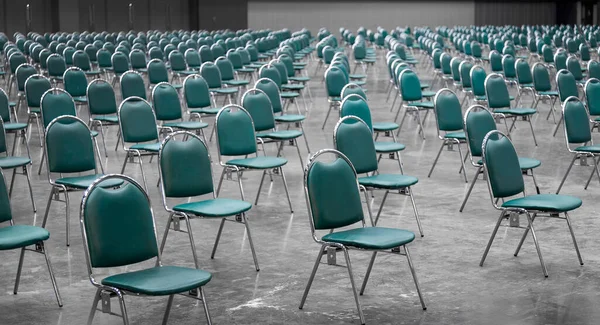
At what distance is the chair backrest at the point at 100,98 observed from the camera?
33.5 feet

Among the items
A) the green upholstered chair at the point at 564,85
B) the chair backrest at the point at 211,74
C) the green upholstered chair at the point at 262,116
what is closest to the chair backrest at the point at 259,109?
the green upholstered chair at the point at 262,116

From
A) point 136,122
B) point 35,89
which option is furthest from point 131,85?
point 136,122

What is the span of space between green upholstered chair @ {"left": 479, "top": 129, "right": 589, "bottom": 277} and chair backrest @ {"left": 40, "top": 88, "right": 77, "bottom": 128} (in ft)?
15.3

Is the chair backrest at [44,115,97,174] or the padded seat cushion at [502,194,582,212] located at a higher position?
the chair backrest at [44,115,97,174]

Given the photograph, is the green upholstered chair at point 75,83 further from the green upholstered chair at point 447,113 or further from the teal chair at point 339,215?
the teal chair at point 339,215

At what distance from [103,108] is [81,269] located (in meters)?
4.25

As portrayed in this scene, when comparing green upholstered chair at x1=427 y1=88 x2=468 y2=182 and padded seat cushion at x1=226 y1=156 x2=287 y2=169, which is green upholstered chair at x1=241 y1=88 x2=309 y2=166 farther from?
green upholstered chair at x1=427 y1=88 x2=468 y2=182

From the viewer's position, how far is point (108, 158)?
36.0 feet

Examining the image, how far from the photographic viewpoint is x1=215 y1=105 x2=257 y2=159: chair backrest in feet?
25.7

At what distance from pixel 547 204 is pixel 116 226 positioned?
9.93ft

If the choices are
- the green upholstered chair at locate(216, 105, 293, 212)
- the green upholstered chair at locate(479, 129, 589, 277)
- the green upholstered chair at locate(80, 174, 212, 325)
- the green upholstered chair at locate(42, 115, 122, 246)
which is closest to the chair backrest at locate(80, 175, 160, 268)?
the green upholstered chair at locate(80, 174, 212, 325)

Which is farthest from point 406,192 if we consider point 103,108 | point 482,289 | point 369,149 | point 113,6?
point 113,6

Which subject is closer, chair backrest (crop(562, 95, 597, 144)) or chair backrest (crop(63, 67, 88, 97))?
chair backrest (crop(562, 95, 597, 144))

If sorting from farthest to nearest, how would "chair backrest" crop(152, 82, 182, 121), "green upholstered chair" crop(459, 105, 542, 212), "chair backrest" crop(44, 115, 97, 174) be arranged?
"chair backrest" crop(152, 82, 182, 121)
"green upholstered chair" crop(459, 105, 542, 212)
"chair backrest" crop(44, 115, 97, 174)
